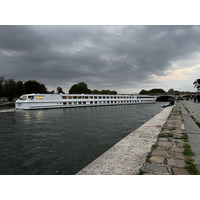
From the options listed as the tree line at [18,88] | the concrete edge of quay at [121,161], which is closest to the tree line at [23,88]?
the tree line at [18,88]

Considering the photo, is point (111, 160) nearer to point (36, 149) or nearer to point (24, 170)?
point (24, 170)

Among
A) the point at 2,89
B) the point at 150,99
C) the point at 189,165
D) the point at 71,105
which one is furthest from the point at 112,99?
the point at 2,89

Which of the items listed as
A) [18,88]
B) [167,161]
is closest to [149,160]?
[167,161]

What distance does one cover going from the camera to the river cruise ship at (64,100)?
3031cm

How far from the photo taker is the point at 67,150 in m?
6.01

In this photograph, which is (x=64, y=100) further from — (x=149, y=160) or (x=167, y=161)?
(x=167, y=161)

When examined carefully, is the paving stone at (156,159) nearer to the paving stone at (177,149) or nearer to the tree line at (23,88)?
the paving stone at (177,149)

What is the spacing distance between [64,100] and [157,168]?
112 ft

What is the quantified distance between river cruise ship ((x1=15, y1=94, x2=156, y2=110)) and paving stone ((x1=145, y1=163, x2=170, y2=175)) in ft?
103

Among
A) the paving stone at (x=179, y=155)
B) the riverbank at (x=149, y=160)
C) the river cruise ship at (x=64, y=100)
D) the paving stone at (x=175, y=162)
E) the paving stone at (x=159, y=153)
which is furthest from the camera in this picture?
the river cruise ship at (x=64, y=100)

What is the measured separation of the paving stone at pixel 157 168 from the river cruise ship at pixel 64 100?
3127 centimetres

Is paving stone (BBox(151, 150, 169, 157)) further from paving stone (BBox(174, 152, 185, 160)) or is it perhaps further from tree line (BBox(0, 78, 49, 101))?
tree line (BBox(0, 78, 49, 101))

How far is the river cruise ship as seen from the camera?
3031 centimetres

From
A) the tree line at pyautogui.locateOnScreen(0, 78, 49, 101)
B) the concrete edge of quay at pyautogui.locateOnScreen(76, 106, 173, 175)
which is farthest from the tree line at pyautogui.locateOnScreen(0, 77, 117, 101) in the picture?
the concrete edge of quay at pyautogui.locateOnScreen(76, 106, 173, 175)
